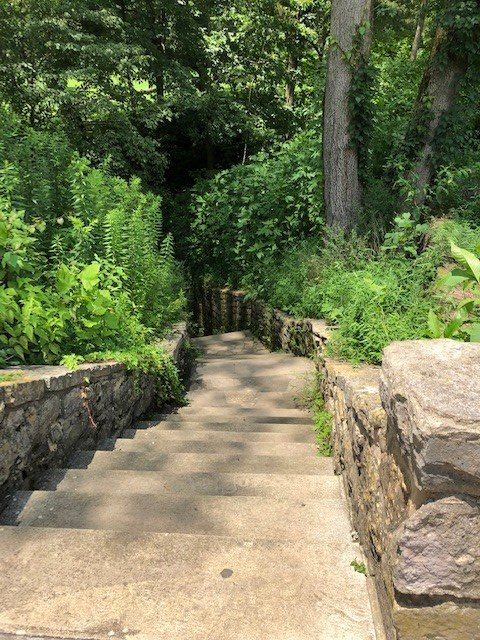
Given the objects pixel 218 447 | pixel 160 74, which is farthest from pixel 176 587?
pixel 160 74

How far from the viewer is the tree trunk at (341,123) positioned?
6836 mm

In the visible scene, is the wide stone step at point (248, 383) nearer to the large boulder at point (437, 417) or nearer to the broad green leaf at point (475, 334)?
the broad green leaf at point (475, 334)

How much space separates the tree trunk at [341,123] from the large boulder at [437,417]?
236 inches

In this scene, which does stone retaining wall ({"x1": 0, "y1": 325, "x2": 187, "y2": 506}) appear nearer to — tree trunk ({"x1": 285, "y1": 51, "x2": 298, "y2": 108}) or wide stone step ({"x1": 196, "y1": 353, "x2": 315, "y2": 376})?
wide stone step ({"x1": 196, "y1": 353, "x2": 315, "y2": 376})

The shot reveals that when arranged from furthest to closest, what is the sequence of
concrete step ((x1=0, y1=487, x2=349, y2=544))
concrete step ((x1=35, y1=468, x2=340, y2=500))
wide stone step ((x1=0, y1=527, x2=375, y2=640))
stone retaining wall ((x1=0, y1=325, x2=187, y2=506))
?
1. concrete step ((x1=35, y1=468, x2=340, y2=500))
2. stone retaining wall ((x1=0, y1=325, x2=187, y2=506))
3. concrete step ((x1=0, y1=487, x2=349, y2=544))
4. wide stone step ((x1=0, y1=527, x2=375, y2=640))

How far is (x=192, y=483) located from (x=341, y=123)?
19.1 feet

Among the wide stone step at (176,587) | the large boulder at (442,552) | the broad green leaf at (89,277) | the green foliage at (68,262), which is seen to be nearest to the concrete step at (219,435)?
the green foliage at (68,262)

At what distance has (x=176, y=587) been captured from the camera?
198cm

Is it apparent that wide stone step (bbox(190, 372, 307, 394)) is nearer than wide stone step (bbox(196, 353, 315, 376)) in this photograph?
Yes

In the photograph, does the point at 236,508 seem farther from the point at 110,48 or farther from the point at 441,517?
the point at 110,48

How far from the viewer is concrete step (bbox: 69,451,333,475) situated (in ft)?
11.5

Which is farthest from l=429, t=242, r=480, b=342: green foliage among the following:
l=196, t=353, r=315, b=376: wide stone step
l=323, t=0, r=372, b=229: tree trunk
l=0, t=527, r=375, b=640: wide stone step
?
l=323, t=0, r=372, b=229: tree trunk

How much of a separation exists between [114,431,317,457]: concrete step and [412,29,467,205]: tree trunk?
190 inches

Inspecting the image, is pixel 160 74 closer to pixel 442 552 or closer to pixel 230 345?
pixel 230 345
